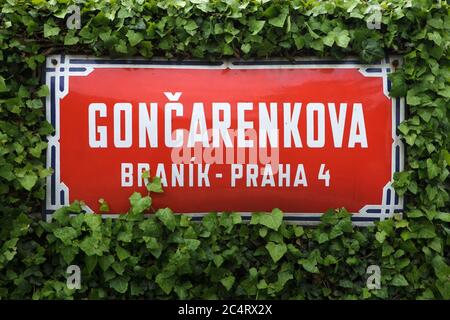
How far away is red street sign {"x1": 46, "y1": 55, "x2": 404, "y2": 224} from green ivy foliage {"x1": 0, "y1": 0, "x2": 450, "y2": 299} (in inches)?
3.3

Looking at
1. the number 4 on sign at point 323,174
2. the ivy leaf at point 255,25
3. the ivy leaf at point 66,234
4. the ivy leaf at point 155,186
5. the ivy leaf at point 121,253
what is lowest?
the ivy leaf at point 121,253

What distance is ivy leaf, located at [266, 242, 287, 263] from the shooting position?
2979 mm

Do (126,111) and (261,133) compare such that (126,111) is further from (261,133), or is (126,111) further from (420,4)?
(420,4)

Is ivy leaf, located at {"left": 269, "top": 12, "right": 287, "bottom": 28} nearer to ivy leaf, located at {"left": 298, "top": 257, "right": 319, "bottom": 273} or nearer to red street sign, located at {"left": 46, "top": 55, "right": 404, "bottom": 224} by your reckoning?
red street sign, located at {"left": 46, "top": 55, "right": 404, "bottom": 224}

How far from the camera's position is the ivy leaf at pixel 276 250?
298 cm

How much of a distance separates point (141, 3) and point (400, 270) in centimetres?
204

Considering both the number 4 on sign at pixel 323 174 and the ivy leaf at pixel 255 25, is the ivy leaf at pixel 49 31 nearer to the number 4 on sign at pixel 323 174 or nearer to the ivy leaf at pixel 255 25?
the ivy leaf at pixel 255 25

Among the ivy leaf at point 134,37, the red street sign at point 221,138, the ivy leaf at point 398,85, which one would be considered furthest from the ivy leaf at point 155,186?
the ivy leaf at point 398,85

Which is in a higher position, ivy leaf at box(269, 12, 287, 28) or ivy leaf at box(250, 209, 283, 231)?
ivy leaf at box(269, 12, 287, 28)

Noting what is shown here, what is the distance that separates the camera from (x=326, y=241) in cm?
305

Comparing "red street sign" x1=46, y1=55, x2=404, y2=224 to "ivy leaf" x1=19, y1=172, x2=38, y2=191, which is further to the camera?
"red street sign" x1=46, y1=55, x2=404, y2=224

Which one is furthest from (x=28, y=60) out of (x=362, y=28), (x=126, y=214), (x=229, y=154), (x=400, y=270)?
(x=400, y=270)

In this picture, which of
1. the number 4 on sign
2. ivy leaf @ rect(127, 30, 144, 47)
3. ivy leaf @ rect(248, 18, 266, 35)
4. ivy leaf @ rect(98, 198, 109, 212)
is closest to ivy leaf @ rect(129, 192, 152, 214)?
ivy leaf @ rect(98, 198, 109, 212)

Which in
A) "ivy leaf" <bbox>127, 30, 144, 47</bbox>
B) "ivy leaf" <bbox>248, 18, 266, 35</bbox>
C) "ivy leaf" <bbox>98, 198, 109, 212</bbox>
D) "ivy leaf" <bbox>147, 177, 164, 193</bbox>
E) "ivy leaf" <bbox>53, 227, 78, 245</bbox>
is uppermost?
"ivy leaf" <bbox>248, 18, 266, 35</bbox>
